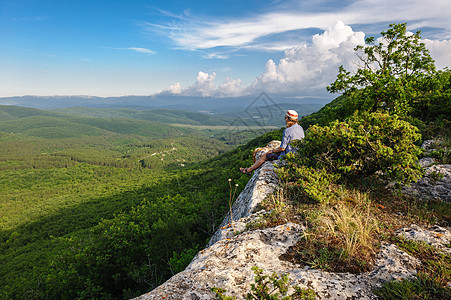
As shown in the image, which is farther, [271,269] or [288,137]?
[288,137]

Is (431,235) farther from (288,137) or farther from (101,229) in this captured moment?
(101,229)

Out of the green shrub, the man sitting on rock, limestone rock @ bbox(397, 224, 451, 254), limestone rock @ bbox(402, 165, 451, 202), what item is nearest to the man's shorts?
the man sitting on rock

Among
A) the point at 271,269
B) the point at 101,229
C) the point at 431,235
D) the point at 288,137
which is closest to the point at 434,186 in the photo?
the point at 431,235

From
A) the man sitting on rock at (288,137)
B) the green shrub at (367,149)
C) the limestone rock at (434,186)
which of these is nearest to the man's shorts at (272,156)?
the man sitting on rock at (288,137)

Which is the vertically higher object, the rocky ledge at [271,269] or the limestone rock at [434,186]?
the limestone rock at [434,186]

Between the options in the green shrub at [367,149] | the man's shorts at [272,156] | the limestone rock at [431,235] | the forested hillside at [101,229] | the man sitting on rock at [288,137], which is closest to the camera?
the limestone rock at [431,235]

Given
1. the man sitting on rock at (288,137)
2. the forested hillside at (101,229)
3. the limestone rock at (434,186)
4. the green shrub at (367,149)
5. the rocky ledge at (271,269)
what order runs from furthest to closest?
the forested hillside at (101,229)
the man sitting on rock at (288,137)
the limestone rock at (434,186)
the green shrub at (367,149)
the rocky ledge at (271,269)

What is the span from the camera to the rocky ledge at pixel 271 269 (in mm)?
3336

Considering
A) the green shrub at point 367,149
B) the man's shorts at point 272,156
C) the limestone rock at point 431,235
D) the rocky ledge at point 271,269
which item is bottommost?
the rocky ledge at point 271,269

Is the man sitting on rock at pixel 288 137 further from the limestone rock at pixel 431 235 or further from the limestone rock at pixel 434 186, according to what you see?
the limestone rock at pixel 431 235

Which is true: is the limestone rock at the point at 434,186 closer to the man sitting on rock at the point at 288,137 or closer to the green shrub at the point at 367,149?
the green shrub at the point at 367,149

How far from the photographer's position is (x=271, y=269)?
3871 millimetres

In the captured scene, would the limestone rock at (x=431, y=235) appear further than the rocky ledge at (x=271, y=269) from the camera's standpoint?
Yes

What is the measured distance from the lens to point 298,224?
504 cm
